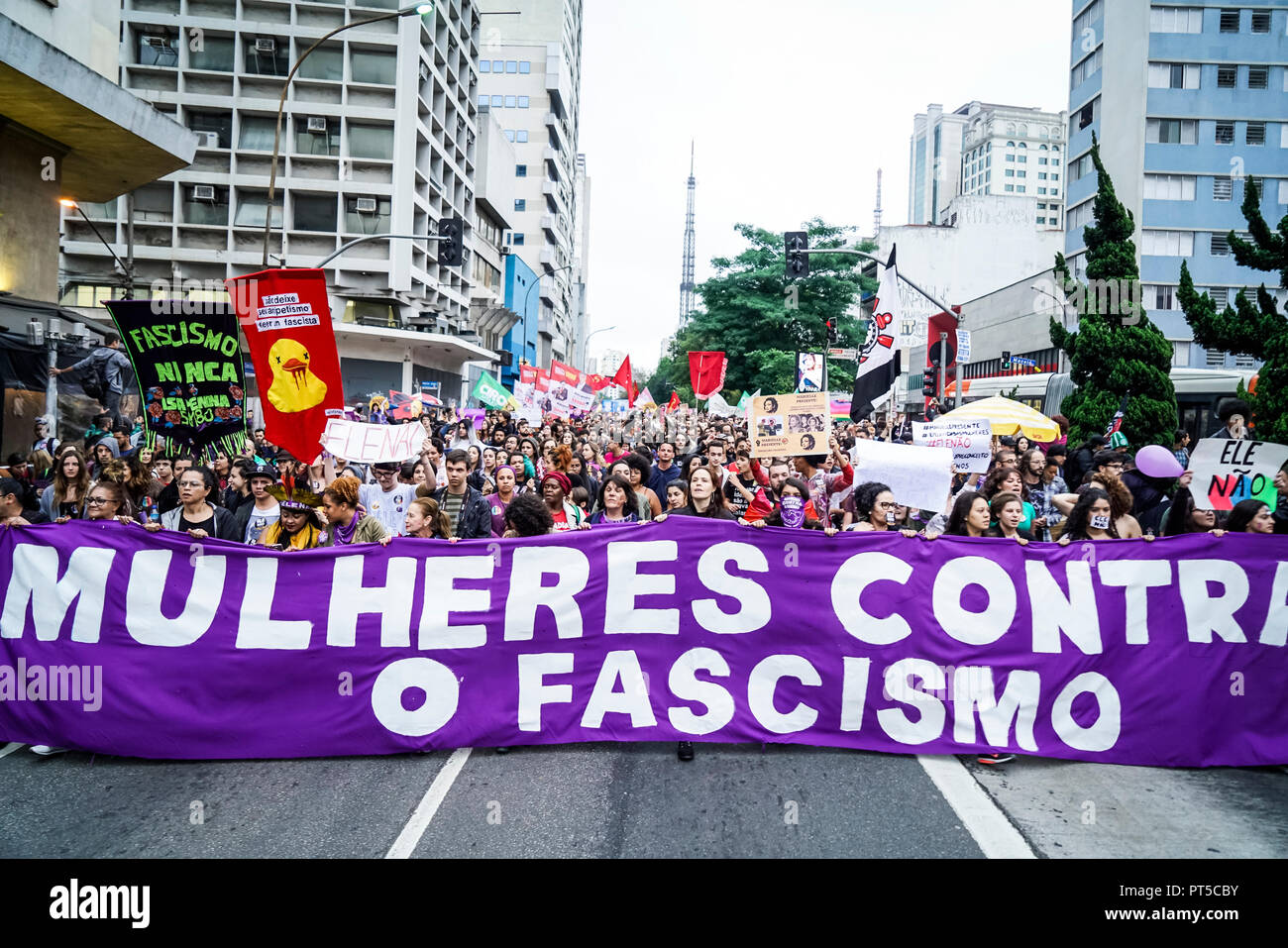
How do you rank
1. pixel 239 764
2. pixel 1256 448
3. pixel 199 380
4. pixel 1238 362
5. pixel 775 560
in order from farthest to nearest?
pixel 1238 362, pixel 199 380, pixel 1256 448, pixel 775 560, pixel 239 764

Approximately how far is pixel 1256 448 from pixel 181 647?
742cm

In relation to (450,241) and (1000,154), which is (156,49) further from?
(1000,154)

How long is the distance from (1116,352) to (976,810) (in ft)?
46.3

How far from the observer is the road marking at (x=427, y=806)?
4.41 m

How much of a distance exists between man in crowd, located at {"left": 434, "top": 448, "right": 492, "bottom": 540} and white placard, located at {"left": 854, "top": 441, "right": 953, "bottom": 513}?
3200 millimetres

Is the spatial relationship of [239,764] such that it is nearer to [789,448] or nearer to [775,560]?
[775,560]

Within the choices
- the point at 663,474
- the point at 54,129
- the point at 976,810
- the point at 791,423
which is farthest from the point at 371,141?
the point at 976,810

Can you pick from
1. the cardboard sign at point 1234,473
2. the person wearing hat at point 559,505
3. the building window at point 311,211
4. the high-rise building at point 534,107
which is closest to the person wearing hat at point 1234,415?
the cardboard sign at point 1234,473

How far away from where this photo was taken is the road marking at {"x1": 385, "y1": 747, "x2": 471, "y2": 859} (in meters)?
4.41

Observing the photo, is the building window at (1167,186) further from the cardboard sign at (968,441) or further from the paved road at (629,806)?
the paved road at (629,806)

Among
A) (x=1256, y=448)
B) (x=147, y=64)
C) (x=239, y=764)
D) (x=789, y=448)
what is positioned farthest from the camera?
(x=147, y=64)

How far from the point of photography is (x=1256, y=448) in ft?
22.7

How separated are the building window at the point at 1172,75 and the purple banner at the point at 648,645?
51.0 m
